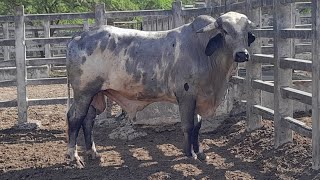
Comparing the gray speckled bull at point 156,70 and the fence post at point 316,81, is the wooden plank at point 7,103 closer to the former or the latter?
the gray speckled bull at point 156,70

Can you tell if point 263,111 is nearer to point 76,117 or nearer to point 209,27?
point 209,27

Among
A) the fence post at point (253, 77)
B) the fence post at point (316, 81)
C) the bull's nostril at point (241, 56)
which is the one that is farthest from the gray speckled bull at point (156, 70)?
the fence post at point (316, 81)

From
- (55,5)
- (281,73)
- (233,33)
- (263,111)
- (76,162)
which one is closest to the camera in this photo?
(233,33)

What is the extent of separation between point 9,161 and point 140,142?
2065mm

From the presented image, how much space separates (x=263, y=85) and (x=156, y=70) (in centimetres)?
151

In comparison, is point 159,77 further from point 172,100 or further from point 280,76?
point 280,76

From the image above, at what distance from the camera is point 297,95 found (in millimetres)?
7020

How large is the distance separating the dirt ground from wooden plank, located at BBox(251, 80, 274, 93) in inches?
26.2

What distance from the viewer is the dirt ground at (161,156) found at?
6.91 m

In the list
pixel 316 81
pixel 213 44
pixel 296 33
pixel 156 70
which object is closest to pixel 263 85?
pixel 213 44

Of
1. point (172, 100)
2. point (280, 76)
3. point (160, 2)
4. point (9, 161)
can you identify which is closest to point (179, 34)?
point (172, 100)

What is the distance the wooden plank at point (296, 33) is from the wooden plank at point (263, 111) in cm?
116

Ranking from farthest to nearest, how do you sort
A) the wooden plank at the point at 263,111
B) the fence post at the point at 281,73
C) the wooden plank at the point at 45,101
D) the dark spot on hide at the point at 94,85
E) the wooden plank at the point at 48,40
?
the wooden plank at the point at 48,40
the wooden plank at the point at 45,101
the wooden plank at the point at 263,111
the dark spot on hide at the point at 94,85
the fence post at the point at 281,73

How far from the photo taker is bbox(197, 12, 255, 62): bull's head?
23.1 feet
